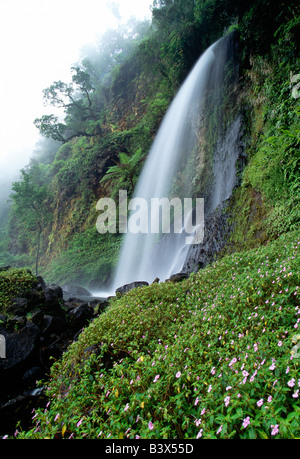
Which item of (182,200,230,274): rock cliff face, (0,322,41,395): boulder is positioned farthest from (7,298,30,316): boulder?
(182,200,230,274): rock cliff face

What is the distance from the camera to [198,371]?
2.02 m

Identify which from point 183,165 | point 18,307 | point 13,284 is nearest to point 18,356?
point 18,307

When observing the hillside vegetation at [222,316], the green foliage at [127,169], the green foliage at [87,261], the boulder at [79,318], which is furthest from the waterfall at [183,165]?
the boulder at [79,318]

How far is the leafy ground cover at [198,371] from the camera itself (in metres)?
1.46

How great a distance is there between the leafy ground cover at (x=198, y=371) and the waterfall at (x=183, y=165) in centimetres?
581

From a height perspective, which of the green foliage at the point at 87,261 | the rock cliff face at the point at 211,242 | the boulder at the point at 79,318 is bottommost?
the green foliage at the point at 87,261

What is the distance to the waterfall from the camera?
9.72 metres

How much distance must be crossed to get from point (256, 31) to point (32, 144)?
232 ft

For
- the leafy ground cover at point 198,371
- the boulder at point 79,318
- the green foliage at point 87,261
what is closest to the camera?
the leafy ground cover at point 198,371

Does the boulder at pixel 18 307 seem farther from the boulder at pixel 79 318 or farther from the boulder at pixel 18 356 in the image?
the boulder at pixel 18 356

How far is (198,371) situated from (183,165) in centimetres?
1189

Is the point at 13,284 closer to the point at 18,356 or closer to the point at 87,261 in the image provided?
the point at 18,356

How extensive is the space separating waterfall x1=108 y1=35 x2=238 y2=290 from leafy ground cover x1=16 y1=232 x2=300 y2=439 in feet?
19.1
